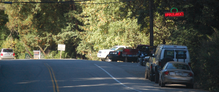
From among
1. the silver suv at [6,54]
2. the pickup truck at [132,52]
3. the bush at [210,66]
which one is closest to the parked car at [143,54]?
the pickup truck at [132,52]

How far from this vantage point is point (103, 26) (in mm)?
54656

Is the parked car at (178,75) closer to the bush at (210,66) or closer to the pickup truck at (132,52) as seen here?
the bush at (210,66)

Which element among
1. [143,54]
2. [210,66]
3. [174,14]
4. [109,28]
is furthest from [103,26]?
[210,66]

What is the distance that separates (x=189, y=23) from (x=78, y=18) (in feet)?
119

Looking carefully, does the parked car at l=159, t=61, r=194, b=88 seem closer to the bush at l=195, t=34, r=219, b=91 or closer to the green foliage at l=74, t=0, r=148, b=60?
the bush at l=195, t=34, r=219, b=91

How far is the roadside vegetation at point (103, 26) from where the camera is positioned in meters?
25.8

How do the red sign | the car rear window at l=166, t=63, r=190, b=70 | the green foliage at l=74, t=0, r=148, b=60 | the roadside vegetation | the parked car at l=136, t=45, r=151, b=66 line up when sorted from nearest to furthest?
1. the car rear window at l=166, t=63, r=190, b=70
2. the roadside vegetation
3. the red sign
4. the parked car at l=136, t=45, r=151, b=66
5. the green foliage at l=74, t=0, r=148, b=60

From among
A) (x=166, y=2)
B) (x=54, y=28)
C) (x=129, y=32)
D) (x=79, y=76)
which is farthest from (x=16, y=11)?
(x=79, y=76)

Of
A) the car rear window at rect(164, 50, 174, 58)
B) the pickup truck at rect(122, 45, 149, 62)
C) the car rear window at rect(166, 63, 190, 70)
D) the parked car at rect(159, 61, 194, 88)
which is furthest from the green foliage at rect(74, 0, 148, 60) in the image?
the parked car at rect(159, 61, 194, 88)

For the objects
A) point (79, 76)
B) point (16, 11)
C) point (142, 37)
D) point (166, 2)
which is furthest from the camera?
point (16, 11)

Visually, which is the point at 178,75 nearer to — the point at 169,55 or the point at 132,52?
the point at 169,55

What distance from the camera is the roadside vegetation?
25.8m

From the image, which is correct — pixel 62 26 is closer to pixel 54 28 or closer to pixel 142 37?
pixel 54 28

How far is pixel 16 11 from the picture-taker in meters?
53.3
